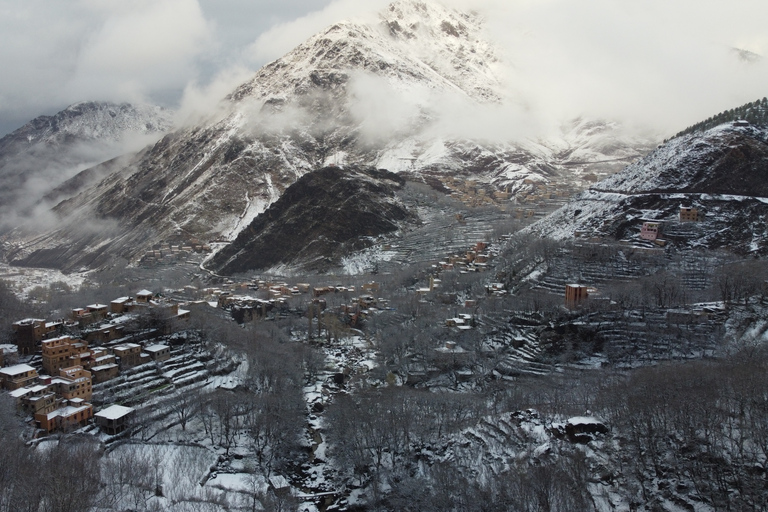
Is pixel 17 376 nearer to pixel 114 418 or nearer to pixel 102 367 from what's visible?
pixel 102 367

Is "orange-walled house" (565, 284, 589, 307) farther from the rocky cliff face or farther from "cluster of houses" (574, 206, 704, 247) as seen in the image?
the rocky cliff face

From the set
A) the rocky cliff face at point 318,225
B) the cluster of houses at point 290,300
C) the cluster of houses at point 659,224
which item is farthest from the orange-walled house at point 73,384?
the rocky cliff face at point 318,225

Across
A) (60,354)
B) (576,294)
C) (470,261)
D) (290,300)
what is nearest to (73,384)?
(60,354)

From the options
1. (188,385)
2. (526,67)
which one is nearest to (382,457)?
(188,385)

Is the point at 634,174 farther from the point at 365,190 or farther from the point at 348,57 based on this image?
the point at 348,57

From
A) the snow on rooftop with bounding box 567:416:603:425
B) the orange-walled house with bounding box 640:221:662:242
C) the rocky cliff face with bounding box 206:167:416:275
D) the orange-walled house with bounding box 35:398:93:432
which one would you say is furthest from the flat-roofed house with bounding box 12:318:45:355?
the orange-walled house with bounding box 640:221:662:242

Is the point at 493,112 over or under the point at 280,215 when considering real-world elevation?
over

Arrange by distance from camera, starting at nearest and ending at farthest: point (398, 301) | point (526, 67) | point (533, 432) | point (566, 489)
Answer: point (566, 489), point (533, 432), point (398, 301), point (526, 67)
